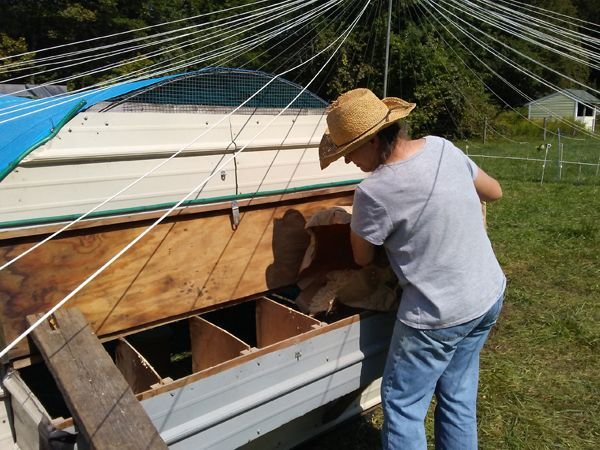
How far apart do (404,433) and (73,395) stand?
1.33 meters

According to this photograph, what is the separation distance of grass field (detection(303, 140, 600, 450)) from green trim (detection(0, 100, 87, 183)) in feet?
7.44

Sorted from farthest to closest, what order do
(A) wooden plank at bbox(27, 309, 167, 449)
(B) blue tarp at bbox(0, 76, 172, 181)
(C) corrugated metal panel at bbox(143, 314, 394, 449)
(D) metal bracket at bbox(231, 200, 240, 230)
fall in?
(D) metal bracket at bbox(231, 200, 240, 230) → (B) blue tarp at bbox(0, 76, 172, 181) → (C) corrugated metal panel at bbox(143, 314, 394, 449) → (A) wooden plank at bbox(27, 309, 167, 449)

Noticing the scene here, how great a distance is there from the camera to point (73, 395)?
2010 mm

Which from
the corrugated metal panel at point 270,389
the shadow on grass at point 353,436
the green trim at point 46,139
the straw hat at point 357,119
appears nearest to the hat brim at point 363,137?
the straw hat at point 357,119

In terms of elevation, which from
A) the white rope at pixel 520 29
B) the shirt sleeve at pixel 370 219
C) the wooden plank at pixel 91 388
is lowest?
the wooden plank at pixel 91 388

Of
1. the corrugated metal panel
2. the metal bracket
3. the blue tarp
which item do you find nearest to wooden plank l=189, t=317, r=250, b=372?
the corrugated metal panel

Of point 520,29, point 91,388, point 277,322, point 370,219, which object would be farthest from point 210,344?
point 520,29

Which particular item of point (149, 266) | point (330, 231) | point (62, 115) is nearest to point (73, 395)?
point (149, 266)

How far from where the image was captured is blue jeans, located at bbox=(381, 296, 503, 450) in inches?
91.3

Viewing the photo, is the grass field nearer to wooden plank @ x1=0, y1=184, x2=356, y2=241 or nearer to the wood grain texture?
the wood grain texture

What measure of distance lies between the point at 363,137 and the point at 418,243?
0.49 metres

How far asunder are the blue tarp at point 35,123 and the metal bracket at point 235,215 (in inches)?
31.0

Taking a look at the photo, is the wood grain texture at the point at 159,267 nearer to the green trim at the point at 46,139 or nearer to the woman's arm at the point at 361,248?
the green trim at the point at 46,139

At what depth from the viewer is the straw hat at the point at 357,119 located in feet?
7.59
